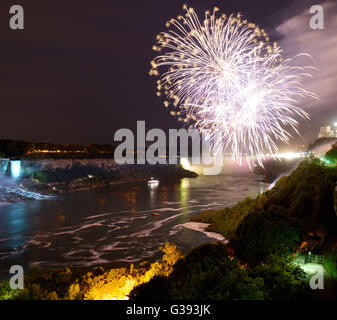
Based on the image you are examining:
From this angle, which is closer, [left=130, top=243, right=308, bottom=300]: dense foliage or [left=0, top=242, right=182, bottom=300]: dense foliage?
[left=130, top=243, right=308, bottom=300]: dense foliage

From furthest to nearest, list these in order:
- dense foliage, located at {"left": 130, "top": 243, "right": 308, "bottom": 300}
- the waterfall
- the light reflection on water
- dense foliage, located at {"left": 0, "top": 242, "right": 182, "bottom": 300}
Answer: the waterfall → the light reflection on water → dense foliage, located at {"left": 0, "top": 242, "right": 182, "bottom": 300} → dense foliage, located at {"left": 130, "top": 243, "right": 308, "bottom": 300}

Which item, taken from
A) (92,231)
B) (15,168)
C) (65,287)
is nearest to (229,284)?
(65,287)

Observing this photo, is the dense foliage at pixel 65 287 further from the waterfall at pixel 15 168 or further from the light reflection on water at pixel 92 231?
the waterfall at pixel 15 168

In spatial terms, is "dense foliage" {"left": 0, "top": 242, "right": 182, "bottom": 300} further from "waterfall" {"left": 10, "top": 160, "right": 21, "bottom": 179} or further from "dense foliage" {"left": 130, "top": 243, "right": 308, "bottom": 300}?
"waterfall" {"left": 10, "top": 160, "right": 21, "bottom": 179}

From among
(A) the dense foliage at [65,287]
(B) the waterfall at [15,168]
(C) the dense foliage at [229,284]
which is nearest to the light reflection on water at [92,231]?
(A) the dense foliage at [65,287]

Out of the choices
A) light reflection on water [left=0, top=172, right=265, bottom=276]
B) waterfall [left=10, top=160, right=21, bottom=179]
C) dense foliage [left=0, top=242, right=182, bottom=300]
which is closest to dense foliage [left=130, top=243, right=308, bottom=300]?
dense foliage [left=0, top=242, right=182, bottom=300]

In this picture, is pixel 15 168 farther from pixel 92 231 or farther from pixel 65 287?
pixel 65 287
